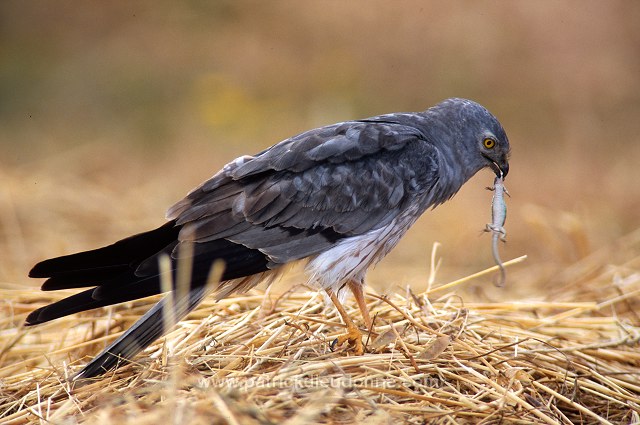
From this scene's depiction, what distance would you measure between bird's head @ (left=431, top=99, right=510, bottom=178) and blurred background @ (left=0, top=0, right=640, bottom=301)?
245cm

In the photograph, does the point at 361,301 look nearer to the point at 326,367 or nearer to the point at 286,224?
the point at 286,224

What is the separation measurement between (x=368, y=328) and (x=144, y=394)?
1369mm

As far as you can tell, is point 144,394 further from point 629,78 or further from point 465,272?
point 629,78

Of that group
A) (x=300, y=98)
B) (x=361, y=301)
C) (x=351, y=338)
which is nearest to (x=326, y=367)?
(x=351, y=338)

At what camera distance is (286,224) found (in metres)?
4.25

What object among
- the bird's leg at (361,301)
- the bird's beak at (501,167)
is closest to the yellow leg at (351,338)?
the bird's leg at (361,301)

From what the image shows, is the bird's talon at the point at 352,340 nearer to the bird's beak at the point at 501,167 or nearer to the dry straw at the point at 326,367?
the dry straw at the point at 326,367

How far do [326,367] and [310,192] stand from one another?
1034 mm

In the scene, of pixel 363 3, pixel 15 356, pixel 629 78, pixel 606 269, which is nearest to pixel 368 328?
pixel 15 356

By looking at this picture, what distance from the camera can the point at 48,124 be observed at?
35.4 feet

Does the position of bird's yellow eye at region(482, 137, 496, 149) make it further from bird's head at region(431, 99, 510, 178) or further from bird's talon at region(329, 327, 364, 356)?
bird's talon at region(329, 327, 364, 356)

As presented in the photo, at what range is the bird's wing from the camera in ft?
13.7

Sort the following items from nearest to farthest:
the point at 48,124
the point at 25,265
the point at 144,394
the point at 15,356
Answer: the point at 144,394, the point at 15,356, the point at 25,265, the point at 48,124

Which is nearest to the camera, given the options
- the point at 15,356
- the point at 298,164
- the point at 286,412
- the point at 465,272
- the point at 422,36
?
the point at 286,412
